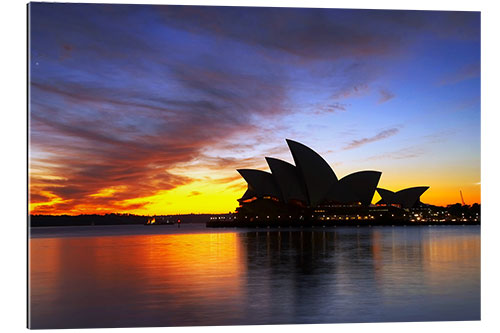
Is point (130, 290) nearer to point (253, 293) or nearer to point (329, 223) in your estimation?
point (253, 293)

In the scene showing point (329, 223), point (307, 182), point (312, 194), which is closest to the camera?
point (307, 182)

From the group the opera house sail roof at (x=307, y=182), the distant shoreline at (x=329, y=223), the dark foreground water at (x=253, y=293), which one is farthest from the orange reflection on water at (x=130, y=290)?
the distant shoreline at (x=329, y=223)

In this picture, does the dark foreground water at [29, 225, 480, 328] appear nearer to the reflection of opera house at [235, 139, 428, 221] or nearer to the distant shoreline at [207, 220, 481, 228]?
the reflection of opera house at [235, 139, 428, 221]

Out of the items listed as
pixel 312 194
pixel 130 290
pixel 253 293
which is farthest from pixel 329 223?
pixel 253 293

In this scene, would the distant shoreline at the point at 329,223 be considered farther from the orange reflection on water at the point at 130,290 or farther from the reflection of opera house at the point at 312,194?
the orange reflection on water at the point at 130,290

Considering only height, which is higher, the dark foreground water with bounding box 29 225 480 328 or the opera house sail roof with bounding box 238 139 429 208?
the opera house sail roof with bounding box 238 139 429 208

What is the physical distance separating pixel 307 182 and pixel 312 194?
2.19m

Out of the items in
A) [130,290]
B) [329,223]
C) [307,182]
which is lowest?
[329,223]

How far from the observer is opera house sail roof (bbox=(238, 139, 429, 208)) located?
34.9 metres

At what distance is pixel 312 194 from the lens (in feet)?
126

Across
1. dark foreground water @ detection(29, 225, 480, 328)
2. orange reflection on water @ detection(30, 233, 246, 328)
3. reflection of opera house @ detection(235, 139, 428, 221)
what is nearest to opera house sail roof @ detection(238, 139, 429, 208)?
reflection of opera house @ detection(235, 139, 428, 221)

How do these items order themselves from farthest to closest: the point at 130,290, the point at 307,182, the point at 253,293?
the point at 307,182 < the point at 130,290 < the point at 253,293
